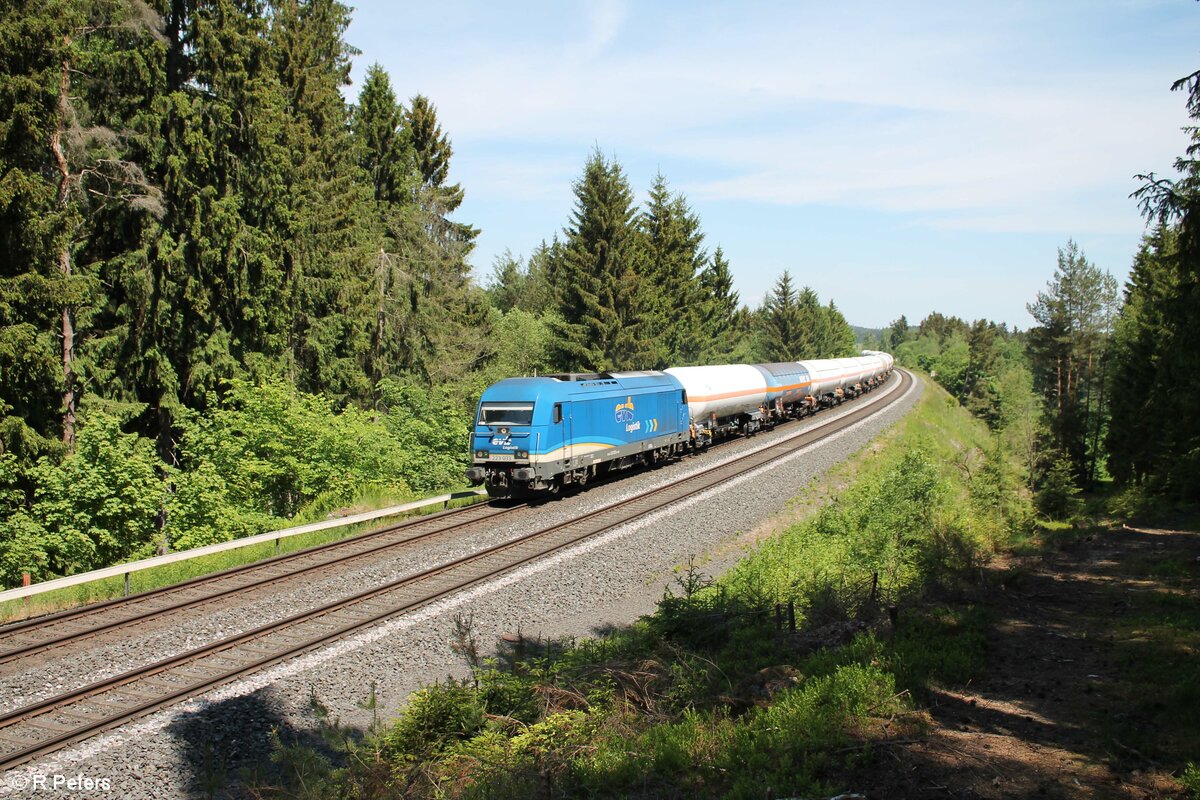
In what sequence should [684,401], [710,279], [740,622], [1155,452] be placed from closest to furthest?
1. [740,622]
2. [684,401]
3. [1155,452]
4. [710,279]

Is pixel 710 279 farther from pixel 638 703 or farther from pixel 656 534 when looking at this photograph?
pixel 638 703

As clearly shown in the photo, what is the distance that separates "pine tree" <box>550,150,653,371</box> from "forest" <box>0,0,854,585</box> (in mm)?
8419

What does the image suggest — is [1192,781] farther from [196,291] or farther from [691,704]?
[196,291]

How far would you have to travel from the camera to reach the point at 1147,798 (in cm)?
566

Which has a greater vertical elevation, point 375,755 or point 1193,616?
point 1193,616

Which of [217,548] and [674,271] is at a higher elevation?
[674,271]

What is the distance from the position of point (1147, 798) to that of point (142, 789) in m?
8.79

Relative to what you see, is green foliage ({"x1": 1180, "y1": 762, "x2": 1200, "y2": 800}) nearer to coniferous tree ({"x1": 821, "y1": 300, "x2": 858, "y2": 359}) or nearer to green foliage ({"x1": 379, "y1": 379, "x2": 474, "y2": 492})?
green foliage ({"x1": 379, "y1": 379, "x2": 474, "y2": 492})

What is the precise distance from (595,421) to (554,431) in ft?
7.71

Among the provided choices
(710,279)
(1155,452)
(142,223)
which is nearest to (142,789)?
(142,223)

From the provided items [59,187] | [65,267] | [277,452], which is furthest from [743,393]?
[59,187]

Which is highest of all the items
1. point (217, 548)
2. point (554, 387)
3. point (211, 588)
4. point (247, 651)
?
point (554, 387)

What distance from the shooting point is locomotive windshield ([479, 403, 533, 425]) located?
20000mm

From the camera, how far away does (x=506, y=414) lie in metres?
20.3
